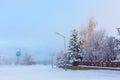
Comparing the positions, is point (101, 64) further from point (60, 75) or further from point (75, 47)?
point (60, 75)

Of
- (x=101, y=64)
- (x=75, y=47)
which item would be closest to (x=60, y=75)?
(x=101, y=64)

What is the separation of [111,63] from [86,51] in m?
16.7

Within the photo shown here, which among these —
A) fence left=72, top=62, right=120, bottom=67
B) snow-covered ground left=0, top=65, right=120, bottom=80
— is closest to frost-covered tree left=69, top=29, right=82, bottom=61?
fence left=72, top=62, right=120, bottom=67

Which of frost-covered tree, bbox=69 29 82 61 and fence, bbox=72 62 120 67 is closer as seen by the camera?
fence, bbox=72 62 120 67

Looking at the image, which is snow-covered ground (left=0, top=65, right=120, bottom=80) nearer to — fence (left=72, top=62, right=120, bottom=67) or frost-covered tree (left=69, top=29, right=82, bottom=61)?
fence (left=72, top=62, right=120, bottom=67)

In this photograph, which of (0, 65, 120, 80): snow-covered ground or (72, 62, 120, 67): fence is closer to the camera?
(0, 65, 120, 80): snow-covered ground

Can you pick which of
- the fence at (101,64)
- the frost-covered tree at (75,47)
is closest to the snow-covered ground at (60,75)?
the fence at (101,64)

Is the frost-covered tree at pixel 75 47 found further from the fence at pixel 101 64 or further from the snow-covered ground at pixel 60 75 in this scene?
the snow-covered ground at pixel 60 75

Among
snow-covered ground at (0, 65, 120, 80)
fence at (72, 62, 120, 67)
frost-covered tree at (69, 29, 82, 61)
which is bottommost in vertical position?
snow-covered ground at (0, 65, 120, 80)

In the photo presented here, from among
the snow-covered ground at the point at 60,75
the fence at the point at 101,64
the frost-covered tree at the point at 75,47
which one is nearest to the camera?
→ the snow-covered ground at the point at 60,75

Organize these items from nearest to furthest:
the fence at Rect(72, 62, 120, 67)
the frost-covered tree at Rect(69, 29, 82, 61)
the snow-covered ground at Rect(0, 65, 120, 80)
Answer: the snow-covered ground at Rect(0, 65, 120, 80) → the fence at Rect(72, 62, 120, 67) → the frost-covered tree at Rect(69, 29, 82, 61)

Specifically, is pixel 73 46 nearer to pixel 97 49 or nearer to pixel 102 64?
pixel 102 64

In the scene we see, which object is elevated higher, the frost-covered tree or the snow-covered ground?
the frost-covered tree

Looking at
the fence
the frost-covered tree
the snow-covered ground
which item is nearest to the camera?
the snow-covered ground
